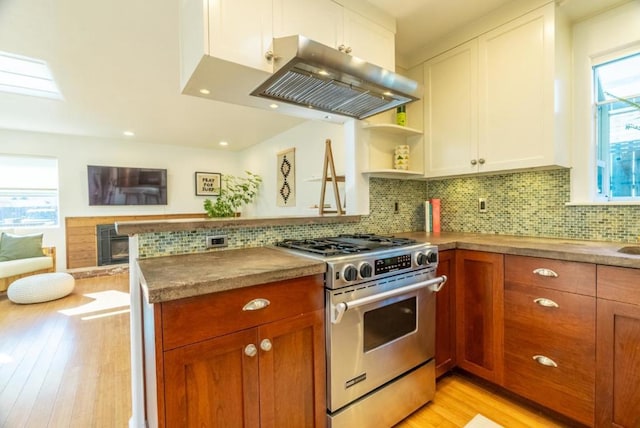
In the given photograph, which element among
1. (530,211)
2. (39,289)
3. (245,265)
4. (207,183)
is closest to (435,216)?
(530,211)

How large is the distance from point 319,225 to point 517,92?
157cm

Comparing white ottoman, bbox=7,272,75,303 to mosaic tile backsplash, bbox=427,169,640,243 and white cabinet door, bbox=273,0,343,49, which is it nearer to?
white cabinet door, bbox=273,0,343,49

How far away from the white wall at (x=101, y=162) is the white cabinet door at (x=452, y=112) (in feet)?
17.8

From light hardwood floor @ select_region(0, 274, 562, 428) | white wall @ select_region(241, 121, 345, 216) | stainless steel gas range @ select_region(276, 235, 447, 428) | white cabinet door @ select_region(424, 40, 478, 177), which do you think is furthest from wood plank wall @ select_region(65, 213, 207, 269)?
white cabinet door @ select_region(424, 40, 478, 177)

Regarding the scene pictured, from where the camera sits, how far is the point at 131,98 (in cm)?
347

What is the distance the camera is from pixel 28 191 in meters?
4.85

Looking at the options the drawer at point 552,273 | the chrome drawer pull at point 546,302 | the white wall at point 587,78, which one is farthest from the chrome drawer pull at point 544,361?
the white wall at point 587,78

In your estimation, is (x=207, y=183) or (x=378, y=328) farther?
(x=207, y=183)

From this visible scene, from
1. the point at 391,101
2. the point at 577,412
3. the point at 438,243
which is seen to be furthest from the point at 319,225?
the point at 577,412

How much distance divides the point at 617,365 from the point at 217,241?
1989 millimetres

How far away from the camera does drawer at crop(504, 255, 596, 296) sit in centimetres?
136

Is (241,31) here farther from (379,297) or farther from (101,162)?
(101,162)

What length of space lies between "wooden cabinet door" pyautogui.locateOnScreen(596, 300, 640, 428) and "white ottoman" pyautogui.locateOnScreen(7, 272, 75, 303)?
5270mm

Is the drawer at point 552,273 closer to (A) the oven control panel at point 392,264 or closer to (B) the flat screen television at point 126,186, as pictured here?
(A) the oven control panel at point 392,264
